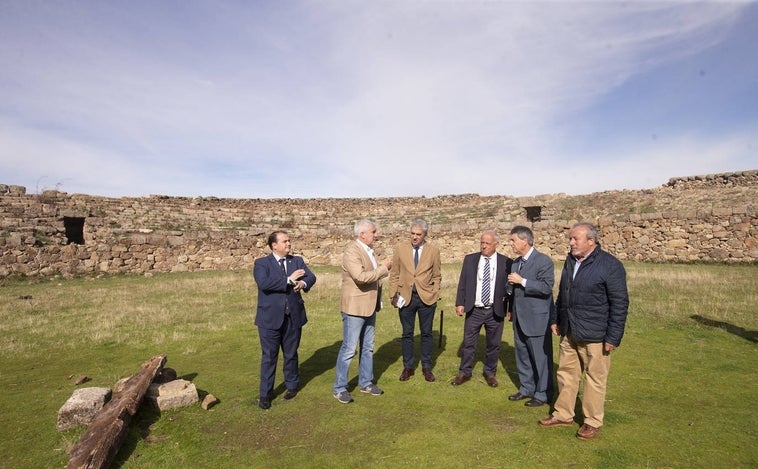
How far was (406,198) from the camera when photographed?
36.8 meters

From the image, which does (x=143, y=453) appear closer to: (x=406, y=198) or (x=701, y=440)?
(x=701, y=440)

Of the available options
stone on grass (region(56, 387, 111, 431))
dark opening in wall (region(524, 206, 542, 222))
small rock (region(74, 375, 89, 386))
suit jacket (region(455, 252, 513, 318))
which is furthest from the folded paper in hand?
dark opening in wall (region(524, 206, 542, 222))

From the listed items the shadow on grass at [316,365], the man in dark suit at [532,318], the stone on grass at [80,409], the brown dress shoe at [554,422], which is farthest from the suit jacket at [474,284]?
the stone on grass at [80,409]

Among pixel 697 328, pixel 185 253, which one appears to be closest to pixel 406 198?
pixel 185 253

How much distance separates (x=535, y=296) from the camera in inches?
218

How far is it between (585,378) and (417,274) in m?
2.58

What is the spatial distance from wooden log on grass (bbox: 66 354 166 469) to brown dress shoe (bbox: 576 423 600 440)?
485cm

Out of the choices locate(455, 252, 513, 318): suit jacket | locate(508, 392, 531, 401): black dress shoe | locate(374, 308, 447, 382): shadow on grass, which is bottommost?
locate(374, 308, 447, 382): shadow on grass

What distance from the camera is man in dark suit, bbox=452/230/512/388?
604cm

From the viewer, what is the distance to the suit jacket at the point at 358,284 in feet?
18.2

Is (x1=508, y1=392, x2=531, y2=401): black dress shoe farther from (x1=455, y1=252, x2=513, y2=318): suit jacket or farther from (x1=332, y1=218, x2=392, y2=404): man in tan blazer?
(x1=332, y1=218, x2=392, y2=404): man in tan blazer

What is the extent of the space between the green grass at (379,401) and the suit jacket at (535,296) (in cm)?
108

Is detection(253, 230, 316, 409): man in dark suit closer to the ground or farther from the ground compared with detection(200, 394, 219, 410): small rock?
farther from the ground

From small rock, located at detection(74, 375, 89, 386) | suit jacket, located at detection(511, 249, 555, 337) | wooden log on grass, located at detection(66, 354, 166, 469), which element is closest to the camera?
wooden log on grass, located at detection(66, 354, 166, 469)
